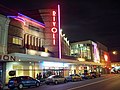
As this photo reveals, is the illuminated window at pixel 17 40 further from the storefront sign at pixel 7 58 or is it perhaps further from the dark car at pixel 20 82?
the dark car at pixel 20 82

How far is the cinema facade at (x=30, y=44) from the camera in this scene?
32312mm

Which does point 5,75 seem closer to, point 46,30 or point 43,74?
point 43,74

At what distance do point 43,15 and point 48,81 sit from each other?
62.2ft

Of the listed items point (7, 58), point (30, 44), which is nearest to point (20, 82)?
point (7, 58)

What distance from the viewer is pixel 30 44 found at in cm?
4138

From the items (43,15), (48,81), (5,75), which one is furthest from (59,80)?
(43,15)

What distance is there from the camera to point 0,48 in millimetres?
31141

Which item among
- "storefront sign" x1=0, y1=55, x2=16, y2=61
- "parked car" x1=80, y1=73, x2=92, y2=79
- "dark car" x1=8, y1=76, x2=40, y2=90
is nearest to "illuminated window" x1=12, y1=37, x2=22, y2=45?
"storefront sign" x1=0, y1=55, x2=16, y2=61

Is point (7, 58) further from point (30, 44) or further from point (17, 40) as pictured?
point (30, 44)

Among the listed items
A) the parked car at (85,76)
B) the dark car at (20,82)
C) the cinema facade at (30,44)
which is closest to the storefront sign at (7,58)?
the cinema facade at (30,44)

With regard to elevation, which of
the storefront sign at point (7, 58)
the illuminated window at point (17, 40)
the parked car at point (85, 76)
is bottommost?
the parked car at point (85, 76)

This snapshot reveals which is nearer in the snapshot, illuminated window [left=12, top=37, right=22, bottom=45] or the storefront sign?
the storefront sign

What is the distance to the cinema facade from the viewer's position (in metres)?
32.3

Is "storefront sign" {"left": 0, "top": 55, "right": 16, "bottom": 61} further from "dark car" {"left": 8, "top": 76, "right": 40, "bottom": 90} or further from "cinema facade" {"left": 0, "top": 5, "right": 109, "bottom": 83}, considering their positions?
"dark car" {"left": 8, "top": 76, "right": 40, "bottom": 90}
